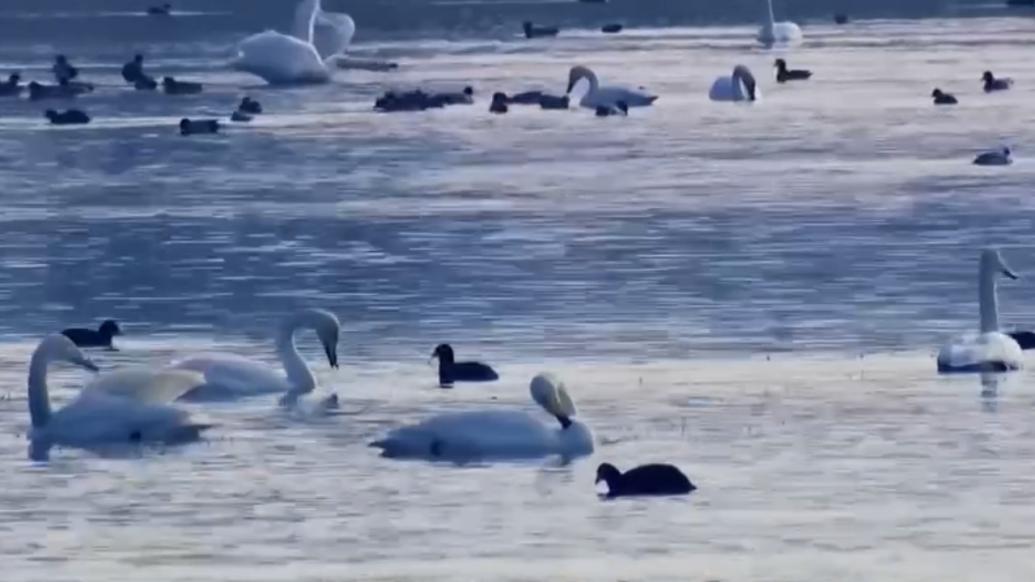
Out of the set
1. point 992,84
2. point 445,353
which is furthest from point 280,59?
point 445,353

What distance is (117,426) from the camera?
1634 cm

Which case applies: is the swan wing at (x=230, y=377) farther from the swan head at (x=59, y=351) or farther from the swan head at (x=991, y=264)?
the swan head at (x=991, y=264)

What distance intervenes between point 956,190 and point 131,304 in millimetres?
10404

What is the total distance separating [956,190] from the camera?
30.9m

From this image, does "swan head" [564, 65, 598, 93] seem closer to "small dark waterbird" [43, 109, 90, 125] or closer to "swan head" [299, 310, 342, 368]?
"small dark waterbird" [43, 109, 90, 125]

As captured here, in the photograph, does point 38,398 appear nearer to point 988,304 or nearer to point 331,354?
point 331,354

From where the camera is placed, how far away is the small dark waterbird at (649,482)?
46.8 ft

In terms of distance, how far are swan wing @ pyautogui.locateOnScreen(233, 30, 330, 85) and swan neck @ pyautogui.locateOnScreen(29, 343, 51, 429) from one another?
33641 millimetres

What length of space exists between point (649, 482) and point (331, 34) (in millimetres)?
41244

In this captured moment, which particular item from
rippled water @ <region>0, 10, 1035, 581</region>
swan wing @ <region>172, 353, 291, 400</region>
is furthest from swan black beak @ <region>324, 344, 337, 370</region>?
swan wing @ <region>172, 353, 291, 400</region>

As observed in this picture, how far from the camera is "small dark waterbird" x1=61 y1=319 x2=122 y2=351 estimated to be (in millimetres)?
19938

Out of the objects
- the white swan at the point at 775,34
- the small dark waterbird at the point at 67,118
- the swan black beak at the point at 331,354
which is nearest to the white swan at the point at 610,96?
the small dark waterbird at the point at 67,118

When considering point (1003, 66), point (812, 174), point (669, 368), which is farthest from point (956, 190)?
point (1003, 66)

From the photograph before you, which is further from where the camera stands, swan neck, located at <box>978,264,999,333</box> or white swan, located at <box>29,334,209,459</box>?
swan neck, located at <box>978,264,999,333</box>
